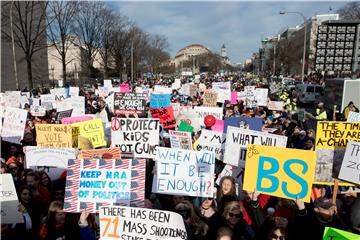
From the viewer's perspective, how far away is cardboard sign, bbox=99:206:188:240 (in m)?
3.55

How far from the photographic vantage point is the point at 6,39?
39.9 metres

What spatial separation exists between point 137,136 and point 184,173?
1.79 metres

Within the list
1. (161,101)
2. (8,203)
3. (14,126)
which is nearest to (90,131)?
(14,126)

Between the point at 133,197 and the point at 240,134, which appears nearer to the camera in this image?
the point at 133,197

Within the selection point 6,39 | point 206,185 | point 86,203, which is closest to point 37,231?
point 86,203

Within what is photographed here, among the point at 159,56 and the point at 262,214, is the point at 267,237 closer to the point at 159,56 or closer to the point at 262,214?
the point at 262,214

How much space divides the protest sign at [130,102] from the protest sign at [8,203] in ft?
24.1

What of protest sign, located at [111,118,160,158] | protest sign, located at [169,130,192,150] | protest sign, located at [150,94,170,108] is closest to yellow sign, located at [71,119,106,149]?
protest sign, located at [111,118,160,158]

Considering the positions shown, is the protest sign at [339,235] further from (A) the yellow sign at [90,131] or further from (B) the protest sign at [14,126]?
(B) the protest sign at [14,126]

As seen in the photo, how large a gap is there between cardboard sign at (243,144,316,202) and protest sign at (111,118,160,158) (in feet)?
7.47

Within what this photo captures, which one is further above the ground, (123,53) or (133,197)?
(123,53)

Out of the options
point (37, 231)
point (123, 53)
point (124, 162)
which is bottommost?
point (37, 231)

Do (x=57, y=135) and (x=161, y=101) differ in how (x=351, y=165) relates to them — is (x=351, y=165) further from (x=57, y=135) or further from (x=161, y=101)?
(x=161, y=101)

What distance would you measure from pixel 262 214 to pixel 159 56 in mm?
75283
